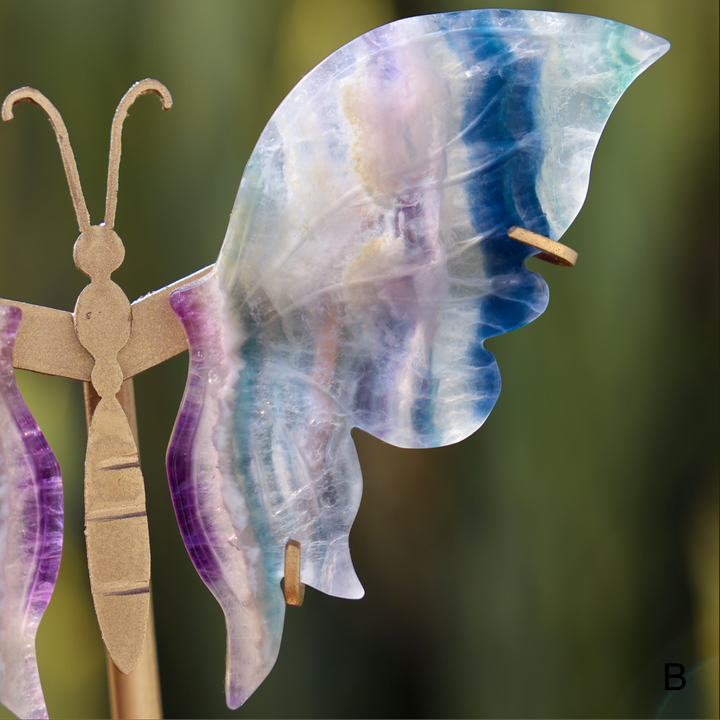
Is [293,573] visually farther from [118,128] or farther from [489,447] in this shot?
[489,447]

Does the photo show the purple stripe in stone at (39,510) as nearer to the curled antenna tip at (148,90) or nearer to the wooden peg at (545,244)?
the curled antenna tip at (148,90)

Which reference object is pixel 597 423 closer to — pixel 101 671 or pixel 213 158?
pixel 213 158

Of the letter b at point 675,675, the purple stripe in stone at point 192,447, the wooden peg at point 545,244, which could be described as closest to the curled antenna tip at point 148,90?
the purple stripe in stone at point 192,447

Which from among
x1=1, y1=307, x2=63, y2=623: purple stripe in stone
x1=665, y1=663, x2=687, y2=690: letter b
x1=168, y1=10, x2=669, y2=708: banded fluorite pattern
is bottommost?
x1=665, y1=663, x2=687, y2=690: letter b

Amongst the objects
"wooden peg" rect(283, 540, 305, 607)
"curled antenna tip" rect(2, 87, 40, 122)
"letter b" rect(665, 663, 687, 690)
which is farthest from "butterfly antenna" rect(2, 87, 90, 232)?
"letter b" rect(665, 663, 687, 690)

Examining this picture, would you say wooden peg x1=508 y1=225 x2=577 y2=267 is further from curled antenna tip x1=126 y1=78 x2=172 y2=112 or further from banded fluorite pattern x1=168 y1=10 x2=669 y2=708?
curled antenna tip x1=126 y1=78 x2=172 y2=112

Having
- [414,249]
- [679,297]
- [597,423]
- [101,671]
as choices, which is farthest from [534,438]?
[101,671]

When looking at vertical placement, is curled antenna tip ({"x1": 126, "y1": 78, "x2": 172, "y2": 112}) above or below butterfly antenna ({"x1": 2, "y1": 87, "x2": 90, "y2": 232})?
above
